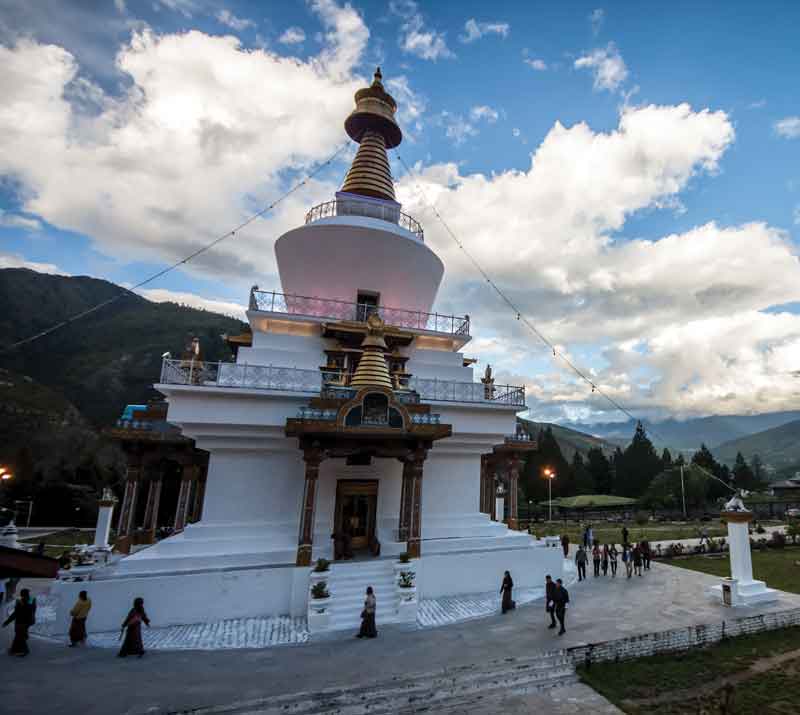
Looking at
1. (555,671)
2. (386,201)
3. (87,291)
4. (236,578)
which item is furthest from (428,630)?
(87,291)

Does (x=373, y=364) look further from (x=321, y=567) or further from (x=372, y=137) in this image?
(x=372, y=137)

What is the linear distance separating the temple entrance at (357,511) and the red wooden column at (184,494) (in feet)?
20.0

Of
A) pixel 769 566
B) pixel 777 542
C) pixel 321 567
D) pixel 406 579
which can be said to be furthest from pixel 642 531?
pixel 321 567

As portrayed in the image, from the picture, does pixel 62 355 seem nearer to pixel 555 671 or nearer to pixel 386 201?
pixel 386 201

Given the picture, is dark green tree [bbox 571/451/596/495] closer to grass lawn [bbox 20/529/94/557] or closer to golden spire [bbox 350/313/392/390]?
golden spire [bbox 350/313/392/390]

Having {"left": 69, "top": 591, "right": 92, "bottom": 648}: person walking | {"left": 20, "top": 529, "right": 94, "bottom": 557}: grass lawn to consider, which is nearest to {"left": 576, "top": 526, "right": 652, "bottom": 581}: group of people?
{"left": 69, "top": 591, "right": 92, "bottom": 648}: person walking

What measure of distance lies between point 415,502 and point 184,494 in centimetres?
914

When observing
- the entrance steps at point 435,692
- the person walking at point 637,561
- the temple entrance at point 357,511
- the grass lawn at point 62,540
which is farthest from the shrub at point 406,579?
the grass lawn at point 62,540

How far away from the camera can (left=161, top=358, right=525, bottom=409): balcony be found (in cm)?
1234

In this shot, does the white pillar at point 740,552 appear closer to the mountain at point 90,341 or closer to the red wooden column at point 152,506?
the red wooden column at point 152,506

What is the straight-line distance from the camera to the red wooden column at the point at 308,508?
11258 mm

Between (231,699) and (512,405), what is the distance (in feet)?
35.2

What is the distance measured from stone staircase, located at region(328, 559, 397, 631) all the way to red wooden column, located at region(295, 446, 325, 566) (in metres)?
0.85

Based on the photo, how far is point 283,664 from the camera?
824 centimetres
